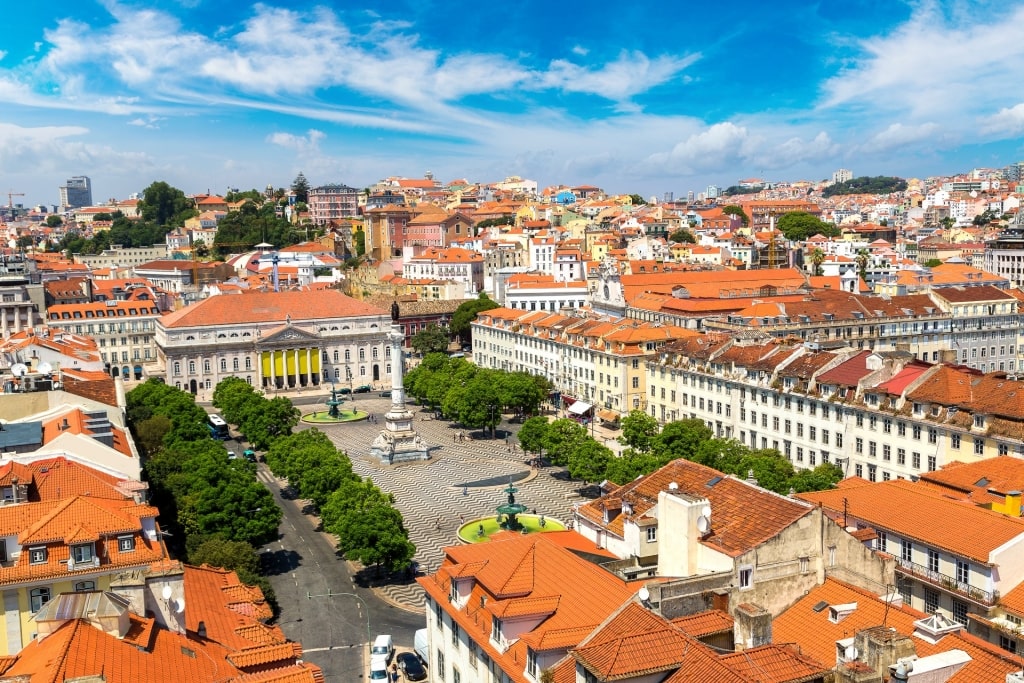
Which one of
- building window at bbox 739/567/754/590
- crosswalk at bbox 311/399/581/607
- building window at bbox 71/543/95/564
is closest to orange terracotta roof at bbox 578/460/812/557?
building window at bbox 739/567/754/590

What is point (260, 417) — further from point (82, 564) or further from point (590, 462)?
point (82, 564)

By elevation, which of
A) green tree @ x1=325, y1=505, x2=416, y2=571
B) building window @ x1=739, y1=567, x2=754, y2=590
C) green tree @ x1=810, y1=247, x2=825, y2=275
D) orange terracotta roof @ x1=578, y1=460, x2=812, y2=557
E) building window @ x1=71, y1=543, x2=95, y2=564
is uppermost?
green tree @ x1=810, y1=247, x2=825, y2=275

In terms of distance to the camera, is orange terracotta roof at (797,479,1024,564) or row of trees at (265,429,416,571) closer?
orange terracotta roof at (797,479,1024,564)

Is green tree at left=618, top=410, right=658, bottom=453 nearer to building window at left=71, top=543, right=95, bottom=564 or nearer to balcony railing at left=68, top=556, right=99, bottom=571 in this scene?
balcony railing at left=68, top=556, right=99, bottom=571

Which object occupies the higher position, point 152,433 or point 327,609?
point 152,433

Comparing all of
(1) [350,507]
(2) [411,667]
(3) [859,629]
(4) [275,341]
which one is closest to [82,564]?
(2) [411,667]

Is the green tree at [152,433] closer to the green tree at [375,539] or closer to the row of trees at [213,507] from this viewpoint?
the row of trees at [213,507]
